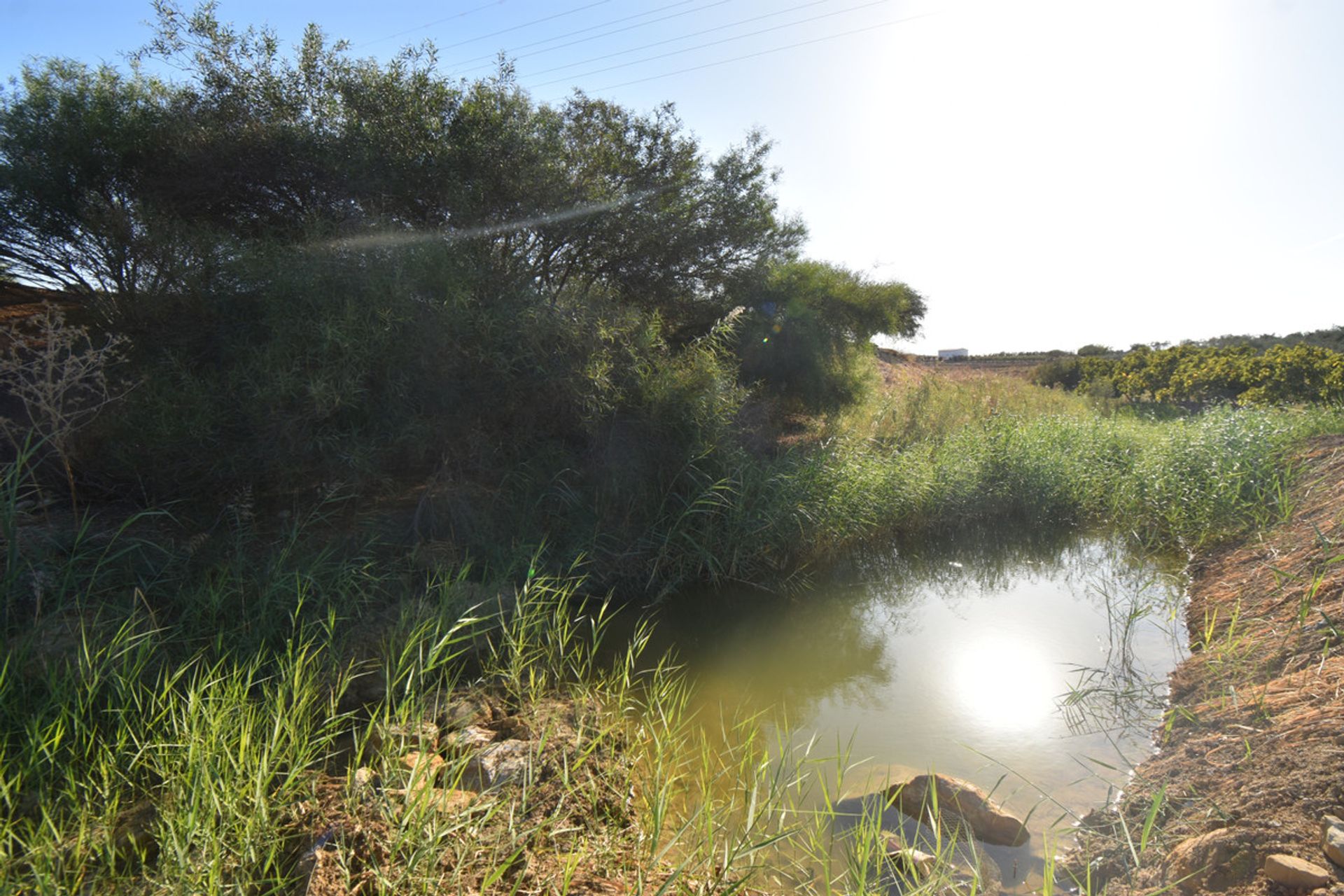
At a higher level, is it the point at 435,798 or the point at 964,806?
the point at 435,798

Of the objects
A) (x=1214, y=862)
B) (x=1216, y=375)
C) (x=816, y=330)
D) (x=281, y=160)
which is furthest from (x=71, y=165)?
(x=1216, y=375)

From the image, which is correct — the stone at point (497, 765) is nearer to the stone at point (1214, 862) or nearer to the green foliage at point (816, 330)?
the stone at point (1214, 862)

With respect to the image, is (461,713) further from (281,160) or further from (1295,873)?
(281,160)

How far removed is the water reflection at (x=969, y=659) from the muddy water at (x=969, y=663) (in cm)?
1

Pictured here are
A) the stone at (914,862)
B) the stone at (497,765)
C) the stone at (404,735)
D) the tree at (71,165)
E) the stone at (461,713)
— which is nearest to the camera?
the stone at (914,862)

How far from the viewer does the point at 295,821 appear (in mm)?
2551

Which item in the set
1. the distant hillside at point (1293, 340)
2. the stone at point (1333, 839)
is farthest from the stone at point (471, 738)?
the distant hillside at point (1293, 340)

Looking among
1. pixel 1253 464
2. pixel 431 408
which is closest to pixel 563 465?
pixel 431 408

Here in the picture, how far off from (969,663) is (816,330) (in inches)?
296

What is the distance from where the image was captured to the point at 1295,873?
2127 mm

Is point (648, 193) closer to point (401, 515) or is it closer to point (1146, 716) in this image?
point (401, 515)

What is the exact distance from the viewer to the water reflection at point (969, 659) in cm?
364

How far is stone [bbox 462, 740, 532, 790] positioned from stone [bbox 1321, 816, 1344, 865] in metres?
2.70

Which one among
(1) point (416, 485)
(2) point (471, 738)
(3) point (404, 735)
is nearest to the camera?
(3) point (404, 735)
